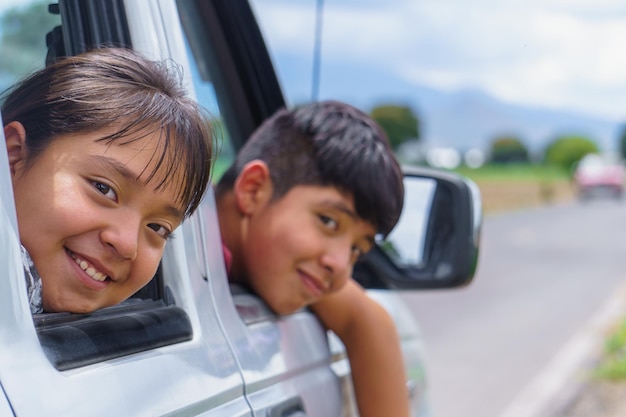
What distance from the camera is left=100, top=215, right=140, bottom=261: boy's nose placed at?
1443mm

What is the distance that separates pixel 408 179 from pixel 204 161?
4.19 ft

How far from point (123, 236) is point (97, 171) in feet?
0.32

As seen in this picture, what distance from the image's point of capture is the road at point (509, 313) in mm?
7156

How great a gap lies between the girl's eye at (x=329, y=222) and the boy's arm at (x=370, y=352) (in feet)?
0.56

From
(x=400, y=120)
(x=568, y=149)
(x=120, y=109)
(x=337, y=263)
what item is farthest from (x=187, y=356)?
(x=568, y=149)

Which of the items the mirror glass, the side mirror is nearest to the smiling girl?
the side mirror

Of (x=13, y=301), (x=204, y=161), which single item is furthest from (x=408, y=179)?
(x=13, y=301)

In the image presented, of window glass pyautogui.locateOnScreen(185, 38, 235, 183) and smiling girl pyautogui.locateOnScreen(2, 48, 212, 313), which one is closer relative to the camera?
smiling girl pyautogui.locateOnScreen(2, 48, 212, 313)

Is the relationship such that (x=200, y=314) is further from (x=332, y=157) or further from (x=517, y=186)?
(x=517, y=186)

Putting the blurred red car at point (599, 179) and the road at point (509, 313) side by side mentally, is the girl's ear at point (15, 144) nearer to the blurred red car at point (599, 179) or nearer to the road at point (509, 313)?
the road at point (509, 313)

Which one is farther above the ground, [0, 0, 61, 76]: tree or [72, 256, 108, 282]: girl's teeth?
[0, 0, 61, 76]: tree

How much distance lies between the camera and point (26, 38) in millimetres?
1704

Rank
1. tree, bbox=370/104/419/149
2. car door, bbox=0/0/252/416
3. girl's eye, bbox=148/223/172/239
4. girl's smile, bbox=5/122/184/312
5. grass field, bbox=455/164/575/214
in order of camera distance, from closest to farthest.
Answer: car door, bbox=0/0/252/416, girl's smile, bbox=5/122/184/312, girl's eye, bbox=148/223/172/239, grass field, bbox=455/164/575/214, tree, bbox=370/104/419/149

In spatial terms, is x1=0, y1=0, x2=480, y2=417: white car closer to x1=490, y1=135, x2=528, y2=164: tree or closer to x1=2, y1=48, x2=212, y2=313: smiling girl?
x1=2, y1=48, x2=212, y2=313: smiling girl
